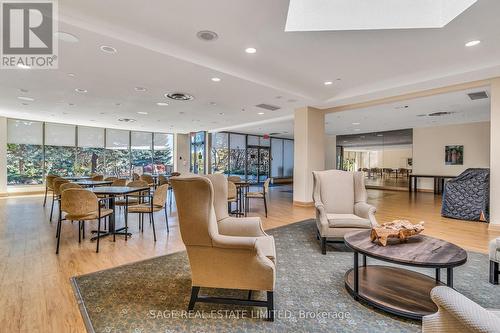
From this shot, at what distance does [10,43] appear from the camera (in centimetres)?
356

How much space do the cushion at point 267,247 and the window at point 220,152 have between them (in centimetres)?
1112

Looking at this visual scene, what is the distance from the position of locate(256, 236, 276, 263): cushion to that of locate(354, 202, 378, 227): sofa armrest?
1.75m

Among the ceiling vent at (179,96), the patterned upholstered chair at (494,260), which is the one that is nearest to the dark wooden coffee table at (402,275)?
the patterned upholstered chair at (494,260)

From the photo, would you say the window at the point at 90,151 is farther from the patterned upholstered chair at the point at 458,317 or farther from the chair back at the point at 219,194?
the patterned upholstered chair at the point at 458,317

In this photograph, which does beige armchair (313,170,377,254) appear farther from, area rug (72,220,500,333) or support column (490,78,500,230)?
support column (490,78,500,230)

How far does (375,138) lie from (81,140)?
14173mm

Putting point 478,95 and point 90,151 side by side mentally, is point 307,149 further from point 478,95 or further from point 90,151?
point 90,151

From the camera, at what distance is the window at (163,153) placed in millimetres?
13625

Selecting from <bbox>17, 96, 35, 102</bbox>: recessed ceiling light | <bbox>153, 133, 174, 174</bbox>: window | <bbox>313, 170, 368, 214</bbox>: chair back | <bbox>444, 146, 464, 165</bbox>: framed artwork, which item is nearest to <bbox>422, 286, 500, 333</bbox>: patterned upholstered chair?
<bbox>313, 170, 368, 214</bbox>: chair back

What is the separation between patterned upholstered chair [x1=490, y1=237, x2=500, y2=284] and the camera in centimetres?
254

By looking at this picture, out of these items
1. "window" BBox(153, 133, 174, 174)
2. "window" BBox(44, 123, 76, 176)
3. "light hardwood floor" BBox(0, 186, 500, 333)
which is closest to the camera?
"light hardwood floor" BBox(0, 186, 500, 333)

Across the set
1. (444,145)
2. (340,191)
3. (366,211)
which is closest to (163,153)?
(340,191)

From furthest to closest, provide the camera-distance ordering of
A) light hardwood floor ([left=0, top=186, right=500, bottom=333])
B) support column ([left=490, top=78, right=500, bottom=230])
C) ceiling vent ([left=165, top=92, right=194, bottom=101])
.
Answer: ceiling vent ([left=165, top=92, right=194, bottom=101]) → support column ([left=490, top=78, right=500, bottom=230]) → light hardwood floor ([left=0, top=186, right=500, bottom=333])

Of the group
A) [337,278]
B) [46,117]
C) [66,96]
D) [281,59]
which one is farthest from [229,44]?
[46,117]
